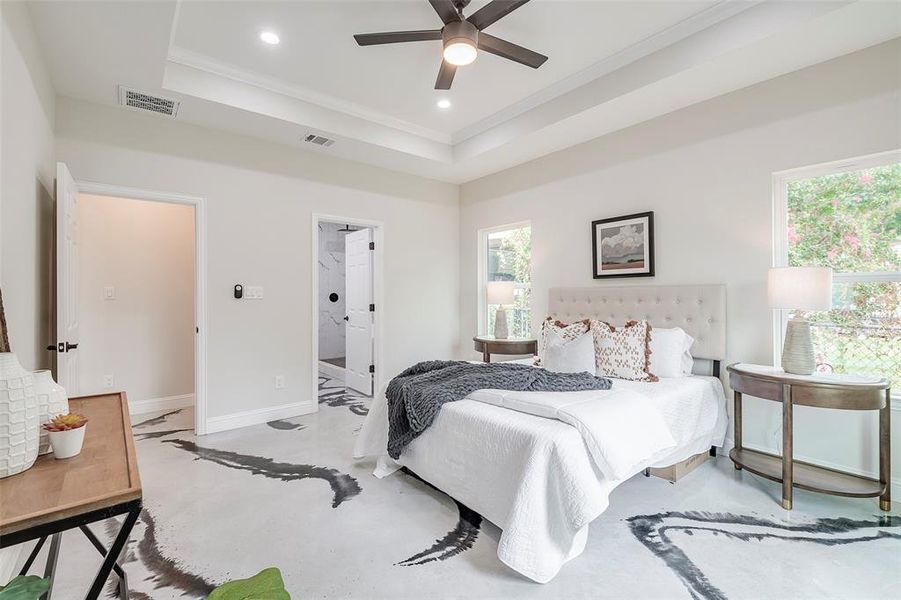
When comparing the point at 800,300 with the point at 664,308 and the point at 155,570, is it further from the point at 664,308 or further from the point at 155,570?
the point at 155,570

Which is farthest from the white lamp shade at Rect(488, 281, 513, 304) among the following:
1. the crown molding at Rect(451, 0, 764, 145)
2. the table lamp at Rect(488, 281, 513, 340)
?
the crown molding at Rect(451, 0, 764, 145)

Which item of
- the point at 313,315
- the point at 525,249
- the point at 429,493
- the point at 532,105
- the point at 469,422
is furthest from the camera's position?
the point at 525,249

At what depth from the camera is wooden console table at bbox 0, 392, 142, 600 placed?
3.03 ft

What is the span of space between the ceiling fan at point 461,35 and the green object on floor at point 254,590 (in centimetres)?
247

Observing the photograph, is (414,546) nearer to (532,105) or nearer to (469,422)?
(469,422)

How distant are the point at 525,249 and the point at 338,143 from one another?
2267mm

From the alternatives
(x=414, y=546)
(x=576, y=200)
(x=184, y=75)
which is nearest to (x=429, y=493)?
(x=414, y=546)

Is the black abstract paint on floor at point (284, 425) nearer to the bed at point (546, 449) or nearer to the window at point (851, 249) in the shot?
the bed at point (546, 449)

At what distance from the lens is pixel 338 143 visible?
4039 millimetres

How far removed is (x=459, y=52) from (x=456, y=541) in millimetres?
2577

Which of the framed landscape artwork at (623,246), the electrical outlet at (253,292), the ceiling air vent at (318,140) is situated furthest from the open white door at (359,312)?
the framed landscape artwork at (623,246)

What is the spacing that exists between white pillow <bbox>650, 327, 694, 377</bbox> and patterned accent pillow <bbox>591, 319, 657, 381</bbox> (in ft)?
0.22

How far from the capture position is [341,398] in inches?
194

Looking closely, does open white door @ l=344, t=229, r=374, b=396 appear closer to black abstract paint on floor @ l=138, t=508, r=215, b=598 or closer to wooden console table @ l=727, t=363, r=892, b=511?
black abstract paint on floor @ l=138, t=508, r=215, b=598
